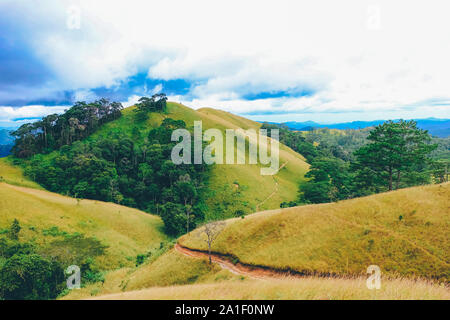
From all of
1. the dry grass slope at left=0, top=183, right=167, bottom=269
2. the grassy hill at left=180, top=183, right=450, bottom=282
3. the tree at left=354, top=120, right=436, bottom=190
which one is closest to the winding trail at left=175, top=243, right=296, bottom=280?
the grassy hill at left=180, top=183, right=450, bottom=282

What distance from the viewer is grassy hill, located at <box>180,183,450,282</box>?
17234 millimetres

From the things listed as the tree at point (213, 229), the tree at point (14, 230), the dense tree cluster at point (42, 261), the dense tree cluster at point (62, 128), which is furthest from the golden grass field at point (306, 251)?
the dense tree cluster at point (62, 128)

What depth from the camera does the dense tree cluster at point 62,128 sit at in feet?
244

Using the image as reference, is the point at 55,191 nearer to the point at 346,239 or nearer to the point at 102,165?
the point at 102,165

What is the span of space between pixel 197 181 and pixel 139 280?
42.3 m

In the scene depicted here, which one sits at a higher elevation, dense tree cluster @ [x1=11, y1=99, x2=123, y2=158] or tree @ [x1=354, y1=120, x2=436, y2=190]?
dense tree cluster @ [x1=11, y1=99, x2=123, y2=158]

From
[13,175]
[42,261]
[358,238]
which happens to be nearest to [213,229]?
[358,238]

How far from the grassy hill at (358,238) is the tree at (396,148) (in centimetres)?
908

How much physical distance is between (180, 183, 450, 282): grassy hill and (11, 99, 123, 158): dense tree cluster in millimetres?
80619

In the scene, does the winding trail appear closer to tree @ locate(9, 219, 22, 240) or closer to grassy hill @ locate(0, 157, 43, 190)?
tree @ locate(9, 219, 22, 240)

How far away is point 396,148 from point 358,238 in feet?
60.1

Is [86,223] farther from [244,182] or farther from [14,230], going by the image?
[244,182]

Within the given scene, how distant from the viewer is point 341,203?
87.1 ft

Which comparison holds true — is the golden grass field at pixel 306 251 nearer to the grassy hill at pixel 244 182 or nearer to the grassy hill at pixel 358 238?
the grassy hill at pixel 358 238
